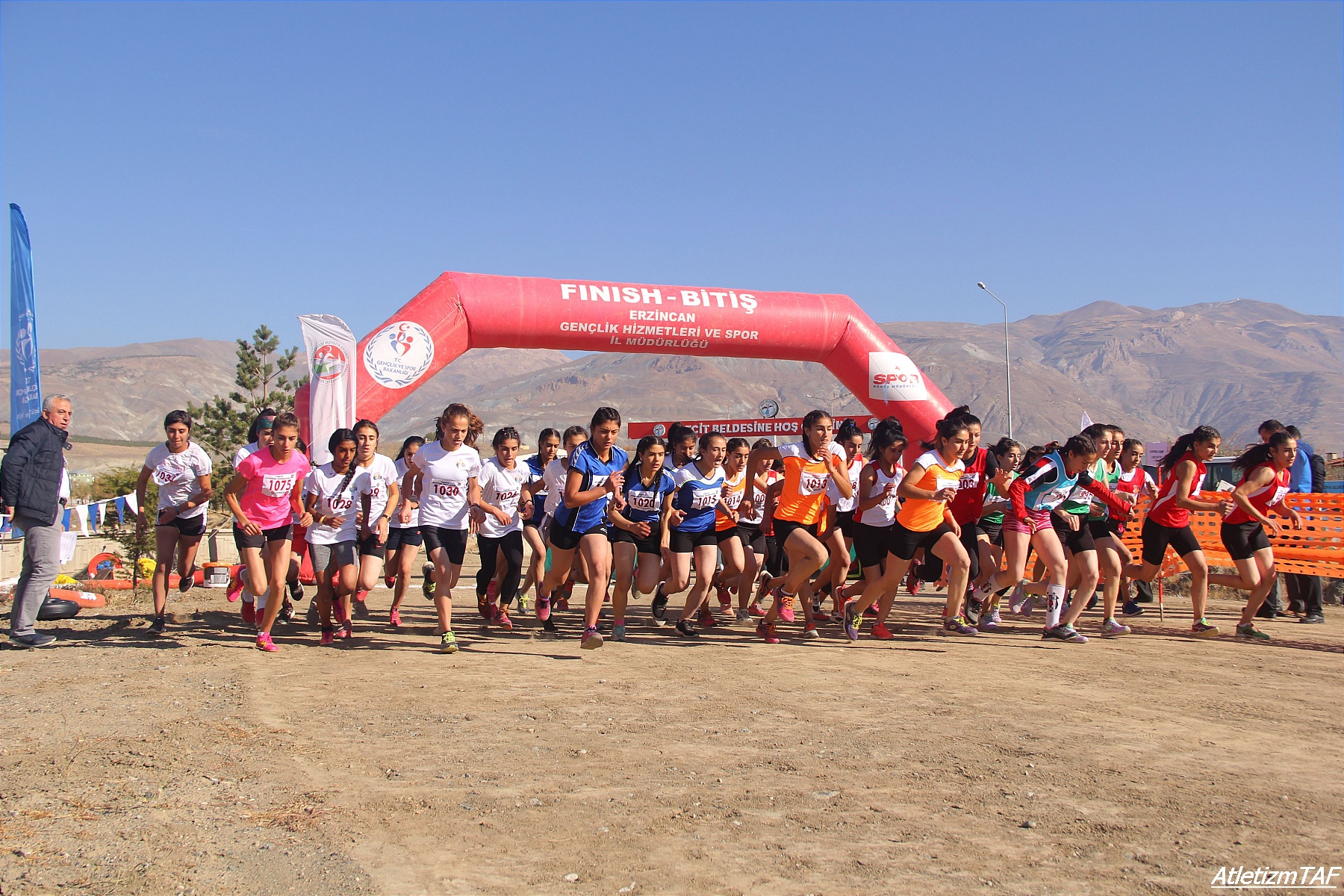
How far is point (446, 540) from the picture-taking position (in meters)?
7.43

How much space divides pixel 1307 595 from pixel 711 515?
6.32 metres

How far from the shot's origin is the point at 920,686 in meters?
5.86

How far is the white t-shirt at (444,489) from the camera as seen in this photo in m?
7.45

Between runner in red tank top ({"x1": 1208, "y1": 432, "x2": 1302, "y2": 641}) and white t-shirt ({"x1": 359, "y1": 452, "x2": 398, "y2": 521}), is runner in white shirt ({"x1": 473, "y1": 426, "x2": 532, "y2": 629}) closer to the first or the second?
white t-shirt ({"x1": 359, "y1": 452, "x2": 398, "y2": 521})

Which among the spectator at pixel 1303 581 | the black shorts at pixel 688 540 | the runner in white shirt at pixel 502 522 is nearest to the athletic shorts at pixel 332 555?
the runner in white shirt at pixel 502 522

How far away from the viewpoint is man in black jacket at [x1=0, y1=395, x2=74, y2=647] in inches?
285

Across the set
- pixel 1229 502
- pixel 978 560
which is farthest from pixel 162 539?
pixel 1229 502

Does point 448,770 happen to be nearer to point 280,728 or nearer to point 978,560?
point 280,728

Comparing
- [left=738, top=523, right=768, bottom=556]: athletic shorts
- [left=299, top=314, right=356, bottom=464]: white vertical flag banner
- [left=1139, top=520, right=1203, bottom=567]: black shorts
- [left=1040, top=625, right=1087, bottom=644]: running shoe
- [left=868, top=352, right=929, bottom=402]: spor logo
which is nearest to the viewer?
[left=1040, top=625, right=1087, bottom=644]: running shoe

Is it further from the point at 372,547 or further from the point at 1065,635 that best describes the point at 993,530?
the point at 372,547

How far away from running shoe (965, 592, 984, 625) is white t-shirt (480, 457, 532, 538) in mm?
4150

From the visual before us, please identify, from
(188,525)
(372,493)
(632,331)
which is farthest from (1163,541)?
(632,331)

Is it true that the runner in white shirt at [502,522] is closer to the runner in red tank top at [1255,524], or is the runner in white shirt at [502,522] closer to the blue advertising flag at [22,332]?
the blue advertising flag at [22,332]

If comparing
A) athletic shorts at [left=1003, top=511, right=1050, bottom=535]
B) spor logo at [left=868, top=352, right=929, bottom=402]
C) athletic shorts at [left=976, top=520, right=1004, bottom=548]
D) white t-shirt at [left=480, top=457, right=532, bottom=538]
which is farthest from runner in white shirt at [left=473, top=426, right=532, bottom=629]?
spor logo at [left=868, top=352, right=929, bottom=402]
